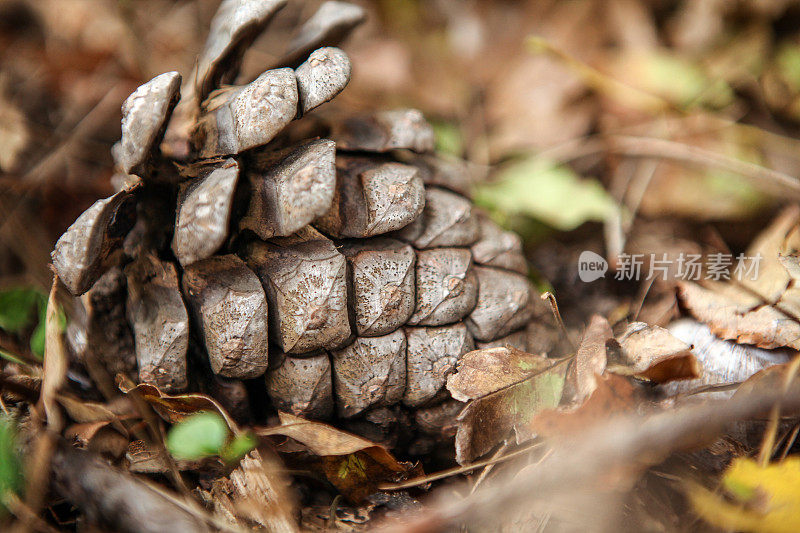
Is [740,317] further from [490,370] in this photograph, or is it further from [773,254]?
[490,370]

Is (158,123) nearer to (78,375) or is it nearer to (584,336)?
(78,375)

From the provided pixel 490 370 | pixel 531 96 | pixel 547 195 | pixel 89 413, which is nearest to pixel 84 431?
A: pixel 89 413

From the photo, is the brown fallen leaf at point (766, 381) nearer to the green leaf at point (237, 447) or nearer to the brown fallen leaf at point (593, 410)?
the brown fallen leaf at point (593, 410)

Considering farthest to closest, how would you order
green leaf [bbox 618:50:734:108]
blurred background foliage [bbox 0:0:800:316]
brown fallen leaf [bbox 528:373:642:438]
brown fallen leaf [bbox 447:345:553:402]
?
green leaf [bbox 618:50:734:108] < blurred background foliage [bbox 0:0:800:316] < brown fallen leaf [bbox 447:345:553:402] < brown fallen leaf [bbox 528:373:642:438]

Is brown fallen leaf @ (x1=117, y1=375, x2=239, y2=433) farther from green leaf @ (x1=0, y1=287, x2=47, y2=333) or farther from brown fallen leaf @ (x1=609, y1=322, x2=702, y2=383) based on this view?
brown fallen leaf @ (x1=609, y1=322, x2=702, y2=383)

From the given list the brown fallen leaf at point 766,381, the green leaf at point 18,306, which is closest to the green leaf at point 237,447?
the green leaf at point 18,306

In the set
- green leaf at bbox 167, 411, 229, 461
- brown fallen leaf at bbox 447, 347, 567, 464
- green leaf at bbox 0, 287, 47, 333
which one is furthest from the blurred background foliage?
green leaf at bbox 167, 411, 229, 461
